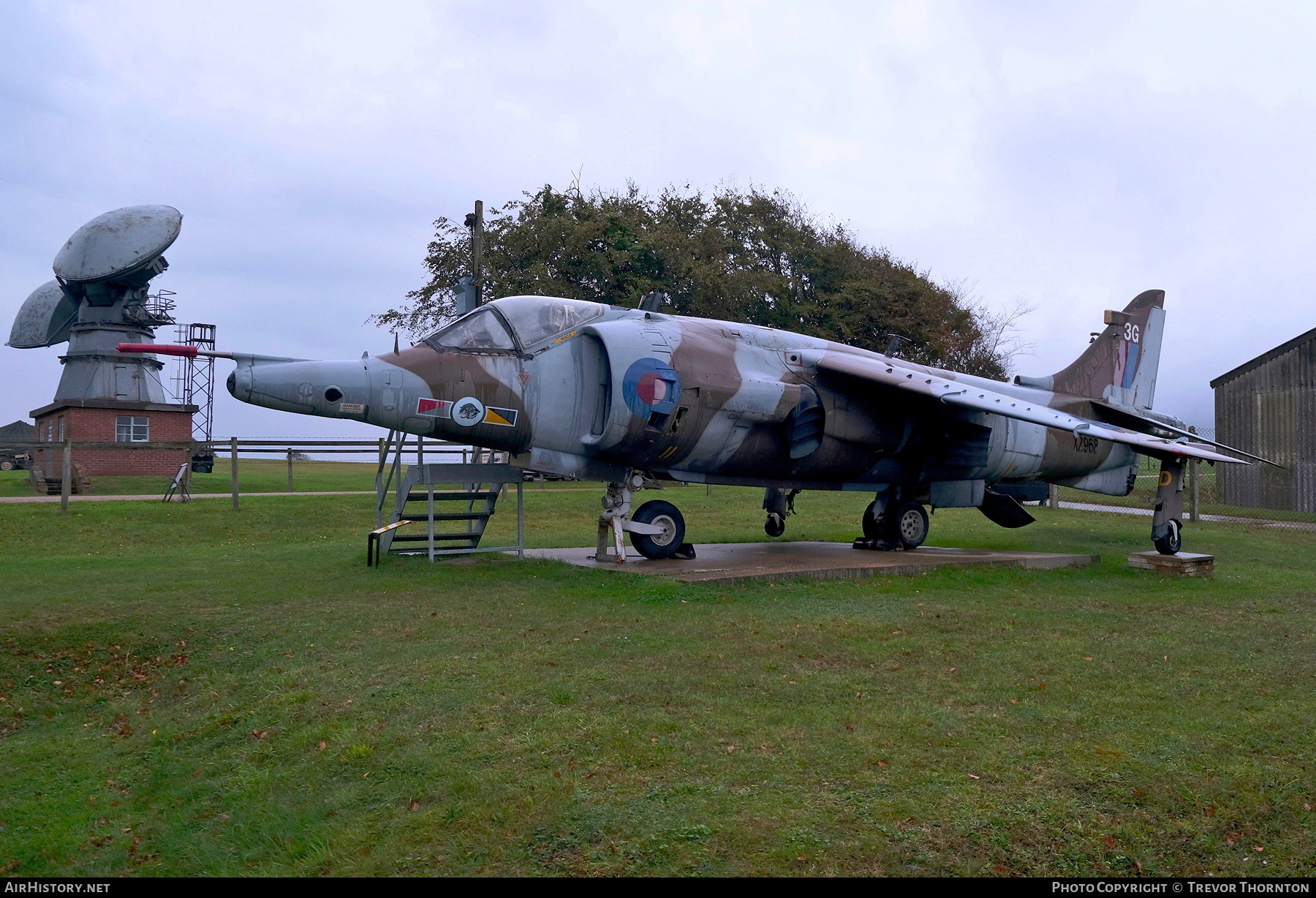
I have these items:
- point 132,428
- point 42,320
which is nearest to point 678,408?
point 132,428

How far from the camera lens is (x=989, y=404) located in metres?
12.5

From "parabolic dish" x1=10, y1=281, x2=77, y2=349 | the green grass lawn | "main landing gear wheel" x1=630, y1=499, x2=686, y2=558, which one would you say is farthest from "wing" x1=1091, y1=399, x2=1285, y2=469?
"parabolic dish" x1=10, y1=281, x2=77, y2=349

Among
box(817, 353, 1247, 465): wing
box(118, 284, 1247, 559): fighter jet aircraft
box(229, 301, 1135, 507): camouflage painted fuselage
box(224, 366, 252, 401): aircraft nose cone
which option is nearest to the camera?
box(224, 366, 252, 401): aircraft nose cone

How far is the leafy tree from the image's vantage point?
31969 mm

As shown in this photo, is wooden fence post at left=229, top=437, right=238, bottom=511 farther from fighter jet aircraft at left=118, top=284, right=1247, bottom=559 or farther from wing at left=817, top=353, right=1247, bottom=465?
wing at left=817, top=353, right=1247, bottom=465

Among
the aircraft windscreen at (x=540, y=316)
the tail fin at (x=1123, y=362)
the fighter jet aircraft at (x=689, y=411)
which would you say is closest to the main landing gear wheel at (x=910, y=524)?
the fighter jet aircraft at (x=689, y=411)

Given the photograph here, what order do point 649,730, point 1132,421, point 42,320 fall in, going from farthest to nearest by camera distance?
point 42,320, point 1132,421, point 649,730

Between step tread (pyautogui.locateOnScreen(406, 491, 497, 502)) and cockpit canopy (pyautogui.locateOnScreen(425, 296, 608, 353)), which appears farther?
step tread (pyautogui.locateOnScreen(406, 491, 497, 502))

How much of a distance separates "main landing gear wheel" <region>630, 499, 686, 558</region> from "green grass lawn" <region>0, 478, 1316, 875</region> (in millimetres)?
2249

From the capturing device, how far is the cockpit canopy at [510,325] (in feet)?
38.6

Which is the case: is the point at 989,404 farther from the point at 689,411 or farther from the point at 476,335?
the point at 476,335

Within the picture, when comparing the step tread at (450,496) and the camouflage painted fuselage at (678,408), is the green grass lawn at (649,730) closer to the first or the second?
the camouflage painted fuselage at (678,408)

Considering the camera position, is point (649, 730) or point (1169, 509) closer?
point (649, 730)

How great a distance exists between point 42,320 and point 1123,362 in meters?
49.1
